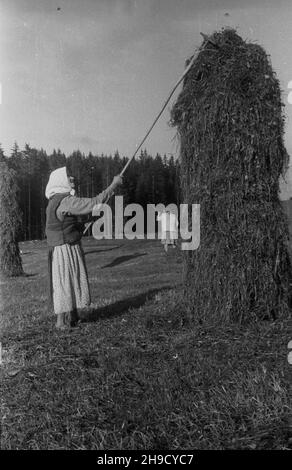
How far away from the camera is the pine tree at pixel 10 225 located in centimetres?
1545

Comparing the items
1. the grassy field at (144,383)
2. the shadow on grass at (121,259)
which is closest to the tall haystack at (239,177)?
the grassy field at (144,383)

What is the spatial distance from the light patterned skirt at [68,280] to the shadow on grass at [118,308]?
69 centimetres

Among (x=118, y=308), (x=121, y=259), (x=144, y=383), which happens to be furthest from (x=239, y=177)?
(x=121, y=259)

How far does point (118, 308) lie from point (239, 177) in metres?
2.86

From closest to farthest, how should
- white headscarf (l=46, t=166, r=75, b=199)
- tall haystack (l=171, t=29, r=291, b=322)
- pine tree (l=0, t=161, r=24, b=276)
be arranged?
tall haystack (l=171, t=29, r=291, b=322), white headscarf (l=46, t=166, r=75, b=199), pine tree (l=0, t=161, r=24, b=276)

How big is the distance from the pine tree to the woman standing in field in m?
9.51

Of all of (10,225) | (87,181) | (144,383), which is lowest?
(144,383)

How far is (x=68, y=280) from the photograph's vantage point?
20.2 feet

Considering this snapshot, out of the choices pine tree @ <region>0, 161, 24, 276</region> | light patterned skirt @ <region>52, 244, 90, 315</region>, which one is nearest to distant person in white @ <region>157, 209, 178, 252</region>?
pine tree @ <region>0, 161, 24, 276</region>

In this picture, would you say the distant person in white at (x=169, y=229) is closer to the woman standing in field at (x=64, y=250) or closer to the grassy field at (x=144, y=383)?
the grassy field at (x=144, y=383)

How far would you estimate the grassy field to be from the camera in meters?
3.30

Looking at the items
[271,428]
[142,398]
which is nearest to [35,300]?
[142,398]

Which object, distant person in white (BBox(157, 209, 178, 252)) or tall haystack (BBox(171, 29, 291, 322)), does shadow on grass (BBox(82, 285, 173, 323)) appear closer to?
tall haystack (BBox(171, 29, 291, 322))

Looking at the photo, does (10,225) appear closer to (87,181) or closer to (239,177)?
(239,177)
